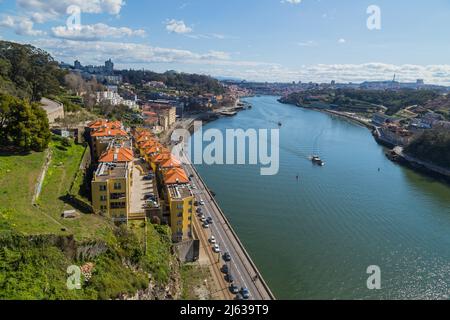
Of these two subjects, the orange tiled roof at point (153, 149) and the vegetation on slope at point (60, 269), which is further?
the orange tiled roof at point (153, 149)

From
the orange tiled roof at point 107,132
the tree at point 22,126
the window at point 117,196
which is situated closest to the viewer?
the window at point 117,196

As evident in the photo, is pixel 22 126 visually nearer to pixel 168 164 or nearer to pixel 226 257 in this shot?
pixel 168 164

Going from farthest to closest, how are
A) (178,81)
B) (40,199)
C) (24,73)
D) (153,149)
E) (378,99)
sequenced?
(178,81), (378,99), (24,73), (153,149), (40,199)

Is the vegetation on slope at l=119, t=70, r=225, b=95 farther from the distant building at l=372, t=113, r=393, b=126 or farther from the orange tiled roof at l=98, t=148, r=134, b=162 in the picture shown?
the orange tiled roof at l=98, t=148, r=134, b=162

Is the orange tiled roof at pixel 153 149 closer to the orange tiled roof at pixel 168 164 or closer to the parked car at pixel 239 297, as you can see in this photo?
the orange tiled roof at pixel 168 164

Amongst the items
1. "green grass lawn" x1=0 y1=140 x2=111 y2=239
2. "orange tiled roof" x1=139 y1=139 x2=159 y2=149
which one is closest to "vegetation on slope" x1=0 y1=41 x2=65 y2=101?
"orange tiled roof" x1=139 y1=139 x2=159 y2=149

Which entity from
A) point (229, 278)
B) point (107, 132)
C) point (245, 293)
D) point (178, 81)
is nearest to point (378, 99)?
point (178, 81)

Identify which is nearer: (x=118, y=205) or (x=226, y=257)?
(x=118, y=205)

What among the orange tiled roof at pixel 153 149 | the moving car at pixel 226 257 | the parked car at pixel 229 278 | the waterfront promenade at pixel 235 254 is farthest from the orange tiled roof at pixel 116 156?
the parked car at pixel 229 278
